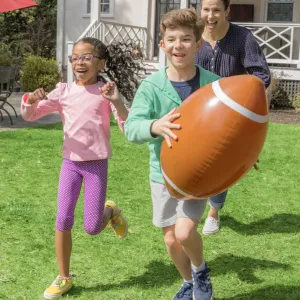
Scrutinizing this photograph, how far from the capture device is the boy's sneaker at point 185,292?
13.4 feet

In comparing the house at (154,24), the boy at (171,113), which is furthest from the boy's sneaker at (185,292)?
the house at (154,24)

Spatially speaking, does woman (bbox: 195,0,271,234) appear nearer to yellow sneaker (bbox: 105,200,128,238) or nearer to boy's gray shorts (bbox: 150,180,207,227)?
yellow sneaker (bbox: 105,200,128,238)

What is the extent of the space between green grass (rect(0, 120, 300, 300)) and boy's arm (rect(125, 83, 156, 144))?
1.22m

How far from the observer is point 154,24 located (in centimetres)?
2056

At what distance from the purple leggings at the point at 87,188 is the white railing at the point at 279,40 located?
1382 cm

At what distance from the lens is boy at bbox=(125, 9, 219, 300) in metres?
3.75

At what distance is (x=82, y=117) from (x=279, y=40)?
16.0 meters

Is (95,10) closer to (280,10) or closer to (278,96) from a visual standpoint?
(280,10)

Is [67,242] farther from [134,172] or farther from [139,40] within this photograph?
[139,40]

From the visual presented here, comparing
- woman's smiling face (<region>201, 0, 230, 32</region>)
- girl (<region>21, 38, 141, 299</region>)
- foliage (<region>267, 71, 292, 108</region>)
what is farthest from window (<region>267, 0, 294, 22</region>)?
girl (<region>21, 38, 141, 299</region>)

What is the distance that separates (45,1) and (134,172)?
66.4 ft

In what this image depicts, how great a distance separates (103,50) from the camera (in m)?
4.41

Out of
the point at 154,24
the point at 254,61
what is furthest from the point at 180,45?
the point at 154,24

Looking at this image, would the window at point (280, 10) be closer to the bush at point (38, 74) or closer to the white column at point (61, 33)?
the white column at point (61, 33)
